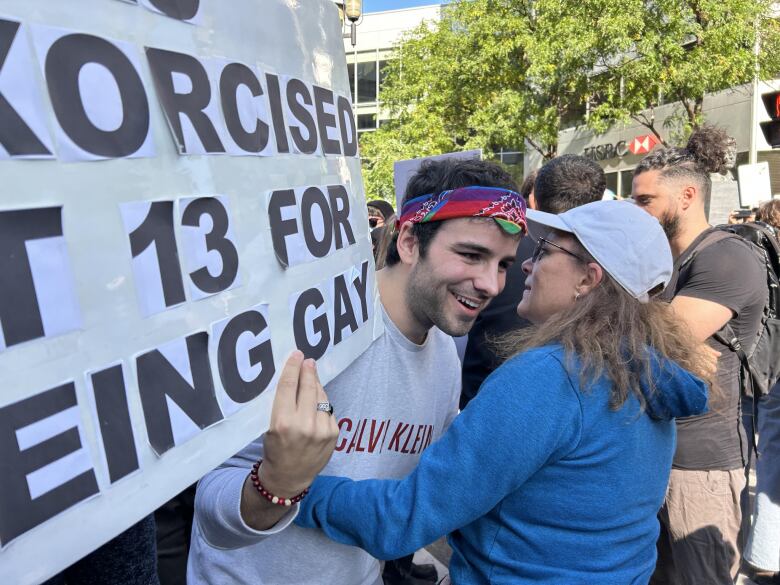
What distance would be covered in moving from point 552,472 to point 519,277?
5.56ft

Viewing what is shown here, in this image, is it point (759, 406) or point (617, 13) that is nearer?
point (759, 406)

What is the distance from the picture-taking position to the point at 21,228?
703mm

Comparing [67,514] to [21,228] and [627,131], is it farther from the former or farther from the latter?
[627,131]

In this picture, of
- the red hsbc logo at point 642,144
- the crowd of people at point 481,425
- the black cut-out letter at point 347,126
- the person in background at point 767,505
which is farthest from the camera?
the red hsbc logo at point 642,144

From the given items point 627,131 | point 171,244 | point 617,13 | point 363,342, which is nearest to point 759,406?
point 363,342

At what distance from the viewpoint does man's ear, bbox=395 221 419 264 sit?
1.86 metres

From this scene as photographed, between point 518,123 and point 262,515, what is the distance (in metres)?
19.6

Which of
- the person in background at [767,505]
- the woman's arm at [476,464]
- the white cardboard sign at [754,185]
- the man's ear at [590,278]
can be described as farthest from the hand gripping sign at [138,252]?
the white cardboard sign at [754,185]

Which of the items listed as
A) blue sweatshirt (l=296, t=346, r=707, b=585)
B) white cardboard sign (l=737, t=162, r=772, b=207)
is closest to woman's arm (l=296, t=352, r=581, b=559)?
blue sweatshirt (l=296, t=346, r=707, b=585)

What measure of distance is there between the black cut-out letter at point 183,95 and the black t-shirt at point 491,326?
1984 mm

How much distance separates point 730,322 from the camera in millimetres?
2855

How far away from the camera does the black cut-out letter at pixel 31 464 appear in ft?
2.25

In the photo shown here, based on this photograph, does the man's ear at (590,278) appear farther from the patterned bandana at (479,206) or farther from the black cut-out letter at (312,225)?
the black cut-out letter at (312,225)

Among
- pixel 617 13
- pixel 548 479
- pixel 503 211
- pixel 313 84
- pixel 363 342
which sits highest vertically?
pixel 617 13
